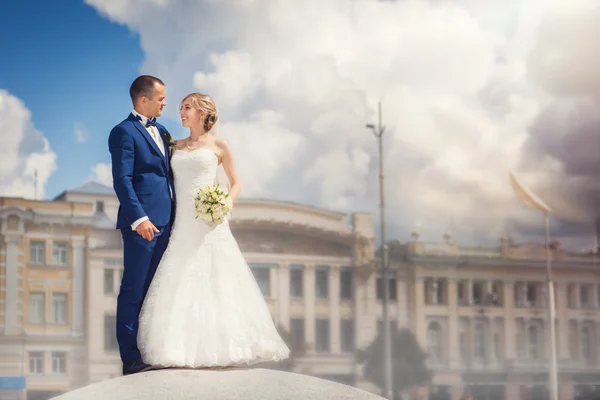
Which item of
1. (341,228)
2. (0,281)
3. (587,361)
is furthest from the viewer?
(587,361)

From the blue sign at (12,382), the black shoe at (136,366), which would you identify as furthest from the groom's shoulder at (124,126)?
the blue sign at (12,382)

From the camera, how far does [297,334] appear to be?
2553 centimetres

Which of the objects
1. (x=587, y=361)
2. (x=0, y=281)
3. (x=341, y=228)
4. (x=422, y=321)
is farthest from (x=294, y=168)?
(x=587, y=361)

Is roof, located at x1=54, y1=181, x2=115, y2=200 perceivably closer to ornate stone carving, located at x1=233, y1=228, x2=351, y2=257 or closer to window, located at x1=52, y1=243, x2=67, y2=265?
window, located at x1=52, y1=243, x2=67, y2=265

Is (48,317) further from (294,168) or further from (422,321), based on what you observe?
(422,321)

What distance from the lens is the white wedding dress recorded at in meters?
5.19

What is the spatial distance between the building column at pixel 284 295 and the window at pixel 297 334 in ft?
0.74

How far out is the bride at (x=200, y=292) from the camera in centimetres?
520

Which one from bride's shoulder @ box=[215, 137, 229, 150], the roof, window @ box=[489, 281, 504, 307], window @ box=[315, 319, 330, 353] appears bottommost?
window @ box=[315, 319, 330, 353]

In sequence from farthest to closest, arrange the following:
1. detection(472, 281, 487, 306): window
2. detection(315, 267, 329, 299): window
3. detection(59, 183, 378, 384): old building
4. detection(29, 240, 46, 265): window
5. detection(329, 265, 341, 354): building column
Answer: detection(472, 281, 487, 306): window → detection(315, 267, 329, 299): window → detection(329, 265, 341, 354): building column → detection(59, 183, 378, 384): old building → detection(29, 240, 46, 265): window

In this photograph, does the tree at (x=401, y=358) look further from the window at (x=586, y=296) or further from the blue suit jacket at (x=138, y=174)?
the blue suit jacket at (x=138, y=174)

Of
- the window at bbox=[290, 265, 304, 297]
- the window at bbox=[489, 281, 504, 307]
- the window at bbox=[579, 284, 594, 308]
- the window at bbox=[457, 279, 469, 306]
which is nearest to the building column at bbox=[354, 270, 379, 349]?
the window at bbox=[290, 265, 304, 297]

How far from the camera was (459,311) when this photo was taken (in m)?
27.4

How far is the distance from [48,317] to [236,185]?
64.4 ft
